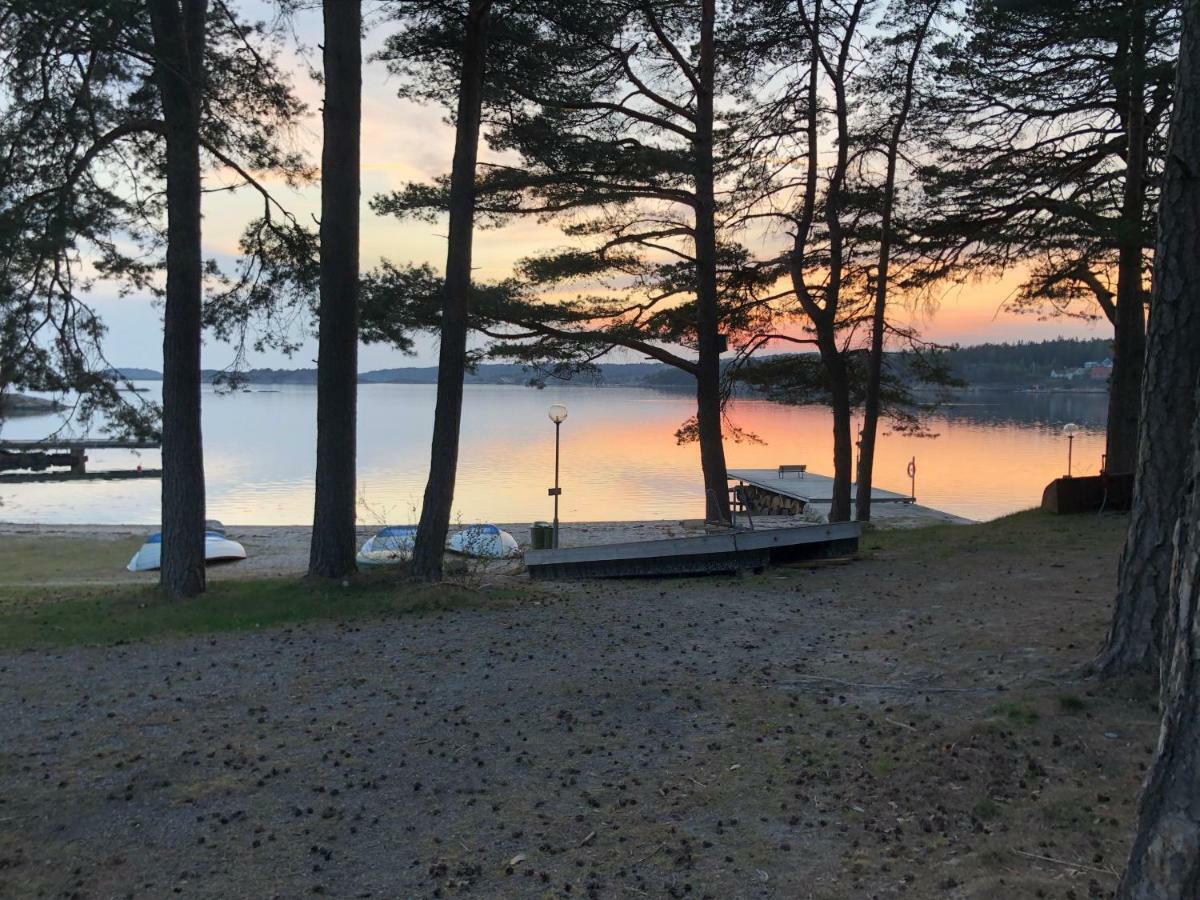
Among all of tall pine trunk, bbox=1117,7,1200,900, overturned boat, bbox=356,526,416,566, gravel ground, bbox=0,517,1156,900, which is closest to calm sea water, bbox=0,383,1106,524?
overturned boat, bbox=356,526,416,566

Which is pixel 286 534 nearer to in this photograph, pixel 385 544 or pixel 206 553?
pixel 206 553

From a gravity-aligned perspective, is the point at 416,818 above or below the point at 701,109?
below

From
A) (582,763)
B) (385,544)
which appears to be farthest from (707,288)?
(582,763)

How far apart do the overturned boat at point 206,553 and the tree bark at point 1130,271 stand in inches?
555

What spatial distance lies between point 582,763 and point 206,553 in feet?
44.0

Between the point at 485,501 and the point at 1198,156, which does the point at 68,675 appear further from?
the point at 485,501

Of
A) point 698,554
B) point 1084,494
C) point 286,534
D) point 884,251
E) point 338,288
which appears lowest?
point 286,534

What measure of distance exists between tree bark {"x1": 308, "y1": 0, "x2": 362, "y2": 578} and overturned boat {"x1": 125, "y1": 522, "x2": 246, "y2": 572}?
7.26m

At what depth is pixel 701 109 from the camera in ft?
46.3

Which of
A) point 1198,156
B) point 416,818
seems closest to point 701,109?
point 1198,156

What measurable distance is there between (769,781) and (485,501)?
2754cm

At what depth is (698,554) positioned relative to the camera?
10070 millimetres

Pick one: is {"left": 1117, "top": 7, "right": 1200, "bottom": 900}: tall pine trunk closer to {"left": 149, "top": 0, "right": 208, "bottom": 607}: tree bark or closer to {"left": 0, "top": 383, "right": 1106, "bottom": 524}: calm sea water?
{"left": 149, "top": 0, "right": 208, "bottom": 607}: tree bark

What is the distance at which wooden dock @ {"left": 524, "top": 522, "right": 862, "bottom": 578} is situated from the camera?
1003cm
